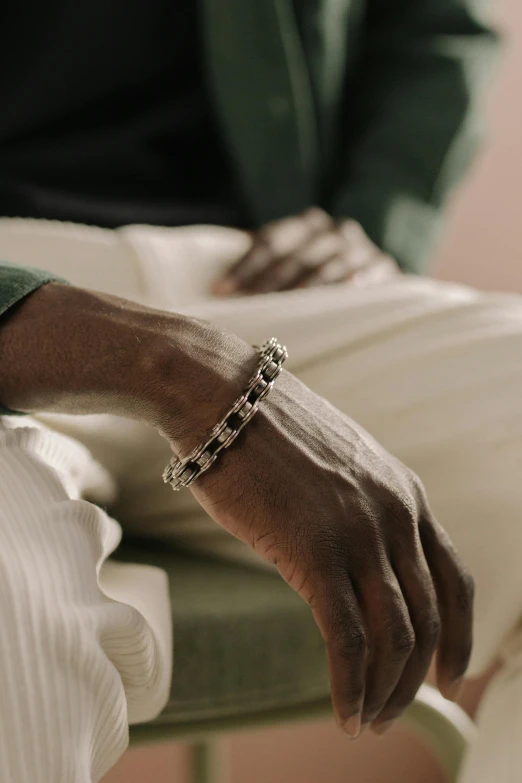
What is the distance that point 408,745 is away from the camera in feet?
4.38

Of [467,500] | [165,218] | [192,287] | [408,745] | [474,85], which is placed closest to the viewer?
[467,500]

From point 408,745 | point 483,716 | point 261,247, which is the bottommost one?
point 408,745

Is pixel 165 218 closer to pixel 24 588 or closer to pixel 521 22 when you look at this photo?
pixel 24 588

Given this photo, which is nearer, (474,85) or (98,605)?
(98,605)

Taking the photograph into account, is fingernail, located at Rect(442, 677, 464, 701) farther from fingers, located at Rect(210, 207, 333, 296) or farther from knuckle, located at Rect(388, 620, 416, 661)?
fingers, located at Rect(210, 207, 333, 296)

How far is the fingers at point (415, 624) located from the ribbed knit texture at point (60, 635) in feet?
0.34

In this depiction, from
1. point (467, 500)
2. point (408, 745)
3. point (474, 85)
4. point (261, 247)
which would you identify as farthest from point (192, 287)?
point (408, 745)

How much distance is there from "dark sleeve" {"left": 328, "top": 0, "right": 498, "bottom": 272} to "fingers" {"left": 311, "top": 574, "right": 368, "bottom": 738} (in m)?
0.60

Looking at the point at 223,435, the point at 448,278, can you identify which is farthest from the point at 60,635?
the point at 448,278

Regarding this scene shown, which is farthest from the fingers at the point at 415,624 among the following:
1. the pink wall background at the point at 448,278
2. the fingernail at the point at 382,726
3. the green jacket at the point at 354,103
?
the pink wall background at the point at 448,278

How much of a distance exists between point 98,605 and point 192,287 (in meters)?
0.32

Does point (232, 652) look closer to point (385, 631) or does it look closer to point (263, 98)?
point (385, 631)

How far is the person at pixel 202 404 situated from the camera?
312 millimetres

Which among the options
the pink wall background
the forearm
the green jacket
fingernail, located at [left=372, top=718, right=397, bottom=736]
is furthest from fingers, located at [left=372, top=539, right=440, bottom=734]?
the pink wall background
